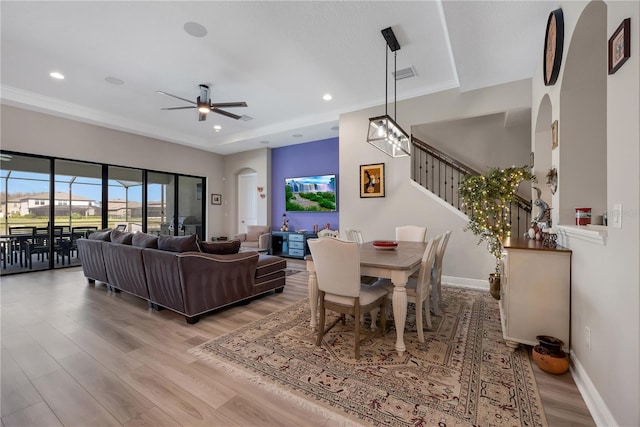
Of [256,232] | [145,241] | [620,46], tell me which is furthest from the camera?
[256,232]

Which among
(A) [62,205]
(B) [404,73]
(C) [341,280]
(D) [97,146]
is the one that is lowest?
(C) [341,280]

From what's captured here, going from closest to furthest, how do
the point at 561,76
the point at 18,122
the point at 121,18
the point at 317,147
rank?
1. the point at 561,76
2. the point at 121,18
3. the point at 18,122
4. the point at 317,147

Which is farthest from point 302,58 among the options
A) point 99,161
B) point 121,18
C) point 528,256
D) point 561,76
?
point 99,161

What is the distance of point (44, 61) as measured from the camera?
385cm

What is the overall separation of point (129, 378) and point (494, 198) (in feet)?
14.0

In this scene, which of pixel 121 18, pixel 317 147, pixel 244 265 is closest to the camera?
pixel 121 18

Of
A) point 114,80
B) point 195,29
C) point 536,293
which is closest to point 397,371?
point 536,293

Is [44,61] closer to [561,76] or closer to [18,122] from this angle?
[18,122]

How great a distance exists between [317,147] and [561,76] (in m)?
5.39

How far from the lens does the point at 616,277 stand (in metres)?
1.44

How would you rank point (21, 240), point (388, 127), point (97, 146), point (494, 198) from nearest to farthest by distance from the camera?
point (388, 127) → point (494, 198) → point (21, 240) → point (97, 146)

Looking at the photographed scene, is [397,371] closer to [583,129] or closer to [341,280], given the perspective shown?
[341,280]

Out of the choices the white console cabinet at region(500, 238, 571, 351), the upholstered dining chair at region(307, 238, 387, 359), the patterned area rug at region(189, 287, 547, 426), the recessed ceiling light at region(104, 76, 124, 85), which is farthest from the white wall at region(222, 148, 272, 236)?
the white console cabinet at region(500, 238, 571, 351)

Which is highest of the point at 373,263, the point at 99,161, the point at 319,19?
the point at 319,19
